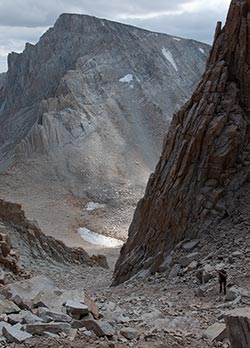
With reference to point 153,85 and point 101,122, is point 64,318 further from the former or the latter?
point 153,85

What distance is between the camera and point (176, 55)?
294 ft

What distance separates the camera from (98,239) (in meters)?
53.6

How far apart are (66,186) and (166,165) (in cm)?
4380

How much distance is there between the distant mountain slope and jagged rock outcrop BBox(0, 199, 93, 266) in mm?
33748

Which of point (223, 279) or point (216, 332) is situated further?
point (223, 279)

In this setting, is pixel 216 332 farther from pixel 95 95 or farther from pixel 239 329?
pixel 95 95

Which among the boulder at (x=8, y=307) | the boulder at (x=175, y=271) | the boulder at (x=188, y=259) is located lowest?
the boulder at (x=175, y=271)

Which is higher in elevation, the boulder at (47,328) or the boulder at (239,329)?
the boulder at (239,329)

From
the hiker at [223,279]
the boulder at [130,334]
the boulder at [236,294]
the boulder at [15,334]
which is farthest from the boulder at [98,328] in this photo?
the hiker at [223,279]

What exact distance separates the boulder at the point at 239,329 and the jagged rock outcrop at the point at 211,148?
11.4 metres

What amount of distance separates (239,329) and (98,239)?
1824 inches

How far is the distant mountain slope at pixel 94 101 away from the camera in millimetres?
68562

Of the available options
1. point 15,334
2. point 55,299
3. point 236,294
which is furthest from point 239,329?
point 236,294

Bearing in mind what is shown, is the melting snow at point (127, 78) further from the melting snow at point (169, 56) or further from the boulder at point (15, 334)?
the boulder at point (15, 334)
